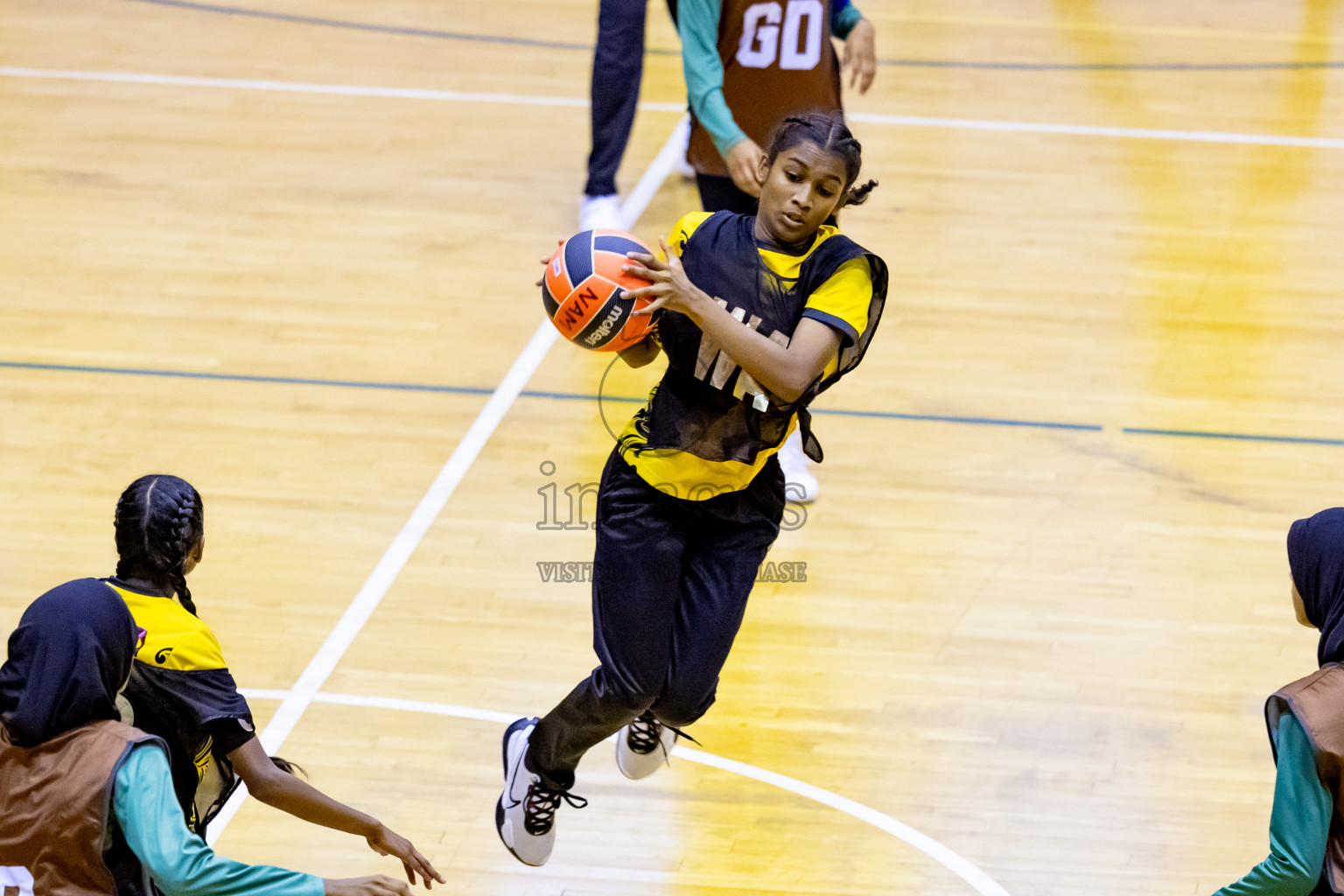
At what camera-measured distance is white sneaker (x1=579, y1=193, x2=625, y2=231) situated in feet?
23.7

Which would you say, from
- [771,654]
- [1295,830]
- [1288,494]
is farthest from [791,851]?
[1288,494]

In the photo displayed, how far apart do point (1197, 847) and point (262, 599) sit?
109 inches

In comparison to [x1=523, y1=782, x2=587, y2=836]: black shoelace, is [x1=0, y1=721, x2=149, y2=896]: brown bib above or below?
above

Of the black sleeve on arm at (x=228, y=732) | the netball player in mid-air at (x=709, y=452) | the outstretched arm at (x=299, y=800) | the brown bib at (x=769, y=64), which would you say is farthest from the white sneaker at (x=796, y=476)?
the black sleeve on arm at (x=228, y=732)

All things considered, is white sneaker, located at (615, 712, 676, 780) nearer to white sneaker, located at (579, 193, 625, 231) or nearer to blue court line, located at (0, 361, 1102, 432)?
blue court line, located at (0, 361, 1102, 432)

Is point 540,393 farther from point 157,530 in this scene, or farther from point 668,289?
point 157,530

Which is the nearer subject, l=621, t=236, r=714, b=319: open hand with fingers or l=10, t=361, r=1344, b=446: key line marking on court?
l=621, t=236, r=714, b=319: open hand with fingers

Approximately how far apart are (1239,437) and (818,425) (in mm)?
1549

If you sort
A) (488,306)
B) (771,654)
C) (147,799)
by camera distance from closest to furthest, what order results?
1. (147,799)
2. (771,654)
3. (488,306)

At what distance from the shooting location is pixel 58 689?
2.46 meters

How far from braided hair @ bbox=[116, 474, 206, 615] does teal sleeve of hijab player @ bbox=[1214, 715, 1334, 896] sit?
6.45 feet

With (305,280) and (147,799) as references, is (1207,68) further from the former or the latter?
(147,799)

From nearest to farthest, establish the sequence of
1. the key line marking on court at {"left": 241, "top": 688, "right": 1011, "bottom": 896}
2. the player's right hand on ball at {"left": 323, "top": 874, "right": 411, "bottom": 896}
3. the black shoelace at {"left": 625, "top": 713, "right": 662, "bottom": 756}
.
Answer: the player's right hand on ball at {"left": 323, "top": 874, "right": 411, "bottom": 896}
the key line marking on court at {"left": 241, "top": 688, "right": 1011, "bottom": 896}
the black shoelace at {"left": 625, "top": 713, "right": 662, "bottom": 756}

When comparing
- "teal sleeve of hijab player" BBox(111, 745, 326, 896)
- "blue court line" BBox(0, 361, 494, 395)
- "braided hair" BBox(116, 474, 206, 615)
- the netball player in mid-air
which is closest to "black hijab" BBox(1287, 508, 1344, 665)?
the netball player in mid-air
